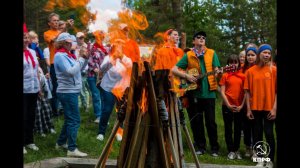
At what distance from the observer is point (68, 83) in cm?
636

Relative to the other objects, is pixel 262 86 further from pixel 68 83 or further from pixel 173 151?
pixel 68 83

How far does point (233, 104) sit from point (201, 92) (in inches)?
21.7

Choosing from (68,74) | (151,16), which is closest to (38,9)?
(151,16)

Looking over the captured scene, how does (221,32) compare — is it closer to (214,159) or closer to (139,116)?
(214,159)

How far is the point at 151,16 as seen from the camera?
1295 cm

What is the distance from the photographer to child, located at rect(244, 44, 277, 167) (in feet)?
19.5

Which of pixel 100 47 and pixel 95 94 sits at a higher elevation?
pixel 100 47

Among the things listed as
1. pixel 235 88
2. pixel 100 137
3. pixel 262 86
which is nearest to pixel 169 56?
pixel 235 88

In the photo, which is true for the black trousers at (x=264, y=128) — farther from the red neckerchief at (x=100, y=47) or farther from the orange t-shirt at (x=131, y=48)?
A: the red neckerchief at (x=100, y=47)

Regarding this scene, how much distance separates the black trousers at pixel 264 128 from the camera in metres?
5.93

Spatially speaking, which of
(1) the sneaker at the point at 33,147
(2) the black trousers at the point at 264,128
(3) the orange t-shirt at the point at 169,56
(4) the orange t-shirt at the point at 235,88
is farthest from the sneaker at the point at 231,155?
(1) the sneaker at the point at 33,147

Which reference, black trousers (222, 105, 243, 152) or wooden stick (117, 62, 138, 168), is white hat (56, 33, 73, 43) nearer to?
wooden stick (117, 62, 138, 168)

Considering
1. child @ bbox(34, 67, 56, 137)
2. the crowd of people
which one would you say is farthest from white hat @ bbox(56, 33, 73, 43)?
child @ bbox(34, 67, 56, 137)
